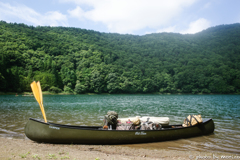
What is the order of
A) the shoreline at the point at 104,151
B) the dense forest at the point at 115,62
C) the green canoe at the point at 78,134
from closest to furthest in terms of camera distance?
the shoreline at the point at 104,151 → the green canoe at the point at 78,134 → the dense forest at the point at 115,62

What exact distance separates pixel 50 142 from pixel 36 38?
140875 mm

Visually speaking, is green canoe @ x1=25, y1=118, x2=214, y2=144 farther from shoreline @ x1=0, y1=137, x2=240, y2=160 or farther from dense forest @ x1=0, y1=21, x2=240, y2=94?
dense forest @ x1=0, y1=21, x2=240, y2=94

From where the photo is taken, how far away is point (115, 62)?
137500 millimetres

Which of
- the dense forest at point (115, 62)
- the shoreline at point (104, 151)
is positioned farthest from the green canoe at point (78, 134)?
the dense forest at point (115, 62)

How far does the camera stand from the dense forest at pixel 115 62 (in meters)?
96.0

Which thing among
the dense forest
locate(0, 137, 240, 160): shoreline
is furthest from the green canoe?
the dense forest

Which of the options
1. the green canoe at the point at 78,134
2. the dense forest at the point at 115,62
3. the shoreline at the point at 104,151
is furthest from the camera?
the dense forest at the point at 115,62

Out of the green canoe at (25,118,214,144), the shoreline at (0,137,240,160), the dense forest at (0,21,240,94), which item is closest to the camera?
the shoreline at (0,137,240,160)

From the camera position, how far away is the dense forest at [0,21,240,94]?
315ft

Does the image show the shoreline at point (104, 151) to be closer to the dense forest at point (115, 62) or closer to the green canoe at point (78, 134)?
the green canoe at point (78, 134)

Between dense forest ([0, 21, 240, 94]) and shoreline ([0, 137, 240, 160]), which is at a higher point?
dense forest ([0, 21, 240, 94])

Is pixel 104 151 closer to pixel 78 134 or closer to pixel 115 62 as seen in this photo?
pixel 78 134

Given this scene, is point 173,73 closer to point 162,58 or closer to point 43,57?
point 162,58

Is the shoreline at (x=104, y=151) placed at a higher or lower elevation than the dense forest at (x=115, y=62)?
lower
